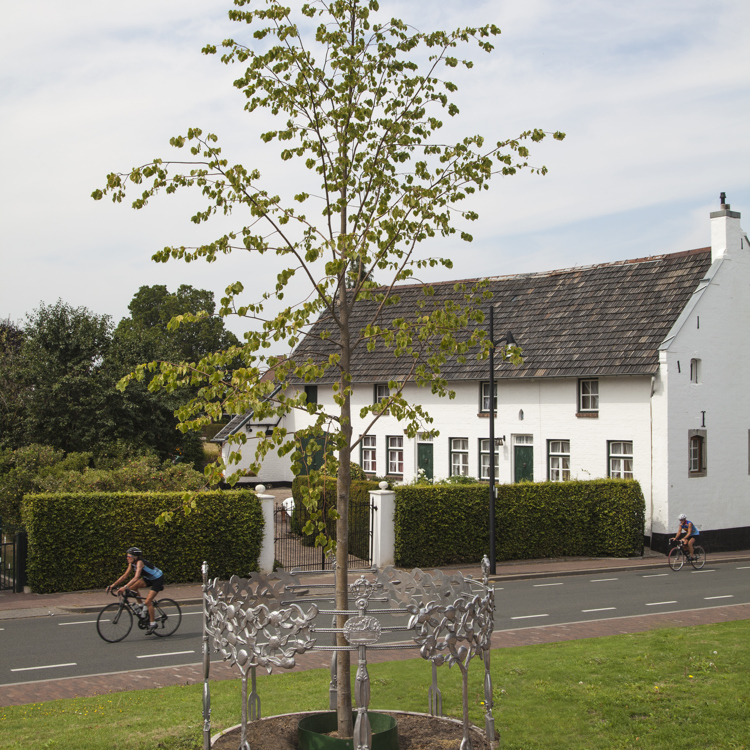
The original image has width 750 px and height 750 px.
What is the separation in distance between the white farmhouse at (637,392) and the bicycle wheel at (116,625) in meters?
15.8

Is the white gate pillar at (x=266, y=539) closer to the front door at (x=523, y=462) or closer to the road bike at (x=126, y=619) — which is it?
the road bike at (x=126, y=619)

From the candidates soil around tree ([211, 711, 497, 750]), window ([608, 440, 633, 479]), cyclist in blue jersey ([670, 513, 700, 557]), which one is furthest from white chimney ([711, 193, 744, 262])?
soil around tree ([211, 711, 497, 750])

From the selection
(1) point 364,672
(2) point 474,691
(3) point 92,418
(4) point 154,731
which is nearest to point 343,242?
(1) point 364,672

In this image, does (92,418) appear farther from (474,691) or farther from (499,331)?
(474,691)

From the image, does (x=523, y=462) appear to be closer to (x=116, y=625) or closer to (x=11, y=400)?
(x=116, y=625)

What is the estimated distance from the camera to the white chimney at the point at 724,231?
2880 cm

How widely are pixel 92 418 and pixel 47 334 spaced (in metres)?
3.59

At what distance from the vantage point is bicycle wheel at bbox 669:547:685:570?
79.0ft

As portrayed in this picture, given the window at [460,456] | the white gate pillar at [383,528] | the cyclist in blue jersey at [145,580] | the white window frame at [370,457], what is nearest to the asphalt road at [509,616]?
the cyclist in blue jersey at [145,580]

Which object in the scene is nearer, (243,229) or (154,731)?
(243,229)

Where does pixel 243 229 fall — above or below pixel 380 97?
below

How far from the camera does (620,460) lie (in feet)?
91.9

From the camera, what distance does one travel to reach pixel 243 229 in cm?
738

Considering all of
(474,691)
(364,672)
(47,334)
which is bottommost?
(474,691)
